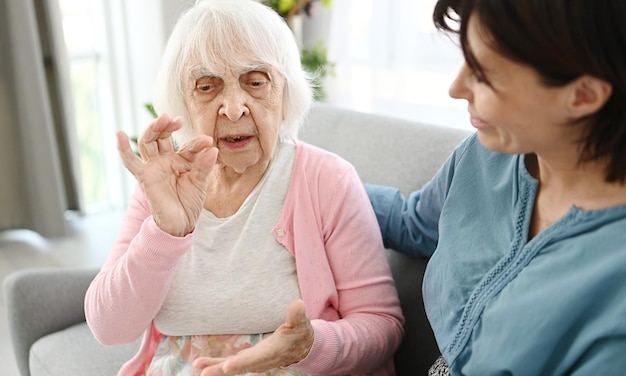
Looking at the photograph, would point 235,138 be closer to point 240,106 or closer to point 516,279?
point 240,106

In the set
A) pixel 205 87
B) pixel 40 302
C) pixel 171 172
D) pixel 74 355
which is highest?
pixel 205 87

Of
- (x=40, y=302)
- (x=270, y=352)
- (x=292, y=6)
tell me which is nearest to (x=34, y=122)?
(x=292, y=6)

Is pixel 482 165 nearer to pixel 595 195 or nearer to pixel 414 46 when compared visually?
pixel 595 195

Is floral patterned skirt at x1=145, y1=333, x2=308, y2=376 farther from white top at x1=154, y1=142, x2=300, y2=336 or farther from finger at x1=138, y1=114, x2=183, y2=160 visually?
finger at x1=138, y1=114, x2=183, y2=160

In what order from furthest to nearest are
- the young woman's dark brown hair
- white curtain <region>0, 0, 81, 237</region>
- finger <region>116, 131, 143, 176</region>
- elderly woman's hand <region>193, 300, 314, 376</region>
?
white curtain <region>0, 0, 81, 237</region>
finger <region>116, 131, 143, 176</region>
elderly woman's hand <region>193, 300, 314, 376</region>
the young woman's dark brown hair

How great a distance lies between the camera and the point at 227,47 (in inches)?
51.8

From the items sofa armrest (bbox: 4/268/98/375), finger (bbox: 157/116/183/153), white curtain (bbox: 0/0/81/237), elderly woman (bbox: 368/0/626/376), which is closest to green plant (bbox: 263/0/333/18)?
white curtain (bbox: 0/0/81/237)

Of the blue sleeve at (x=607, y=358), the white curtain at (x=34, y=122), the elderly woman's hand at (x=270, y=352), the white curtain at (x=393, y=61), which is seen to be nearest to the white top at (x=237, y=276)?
the elderly woman's hand at (x=270, y=352)

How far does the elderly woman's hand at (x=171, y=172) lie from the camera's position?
4.01 feet

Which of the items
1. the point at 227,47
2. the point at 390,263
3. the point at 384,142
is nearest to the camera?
the point at 227,47

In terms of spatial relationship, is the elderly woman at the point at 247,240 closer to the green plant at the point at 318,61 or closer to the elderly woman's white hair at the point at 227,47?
the elderly woman's white hair at the point at 227,47

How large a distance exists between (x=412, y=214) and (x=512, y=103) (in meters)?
0.57

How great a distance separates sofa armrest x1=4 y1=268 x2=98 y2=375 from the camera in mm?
1696

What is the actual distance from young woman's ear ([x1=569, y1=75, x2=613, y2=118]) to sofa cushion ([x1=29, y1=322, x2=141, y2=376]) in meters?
1.22
